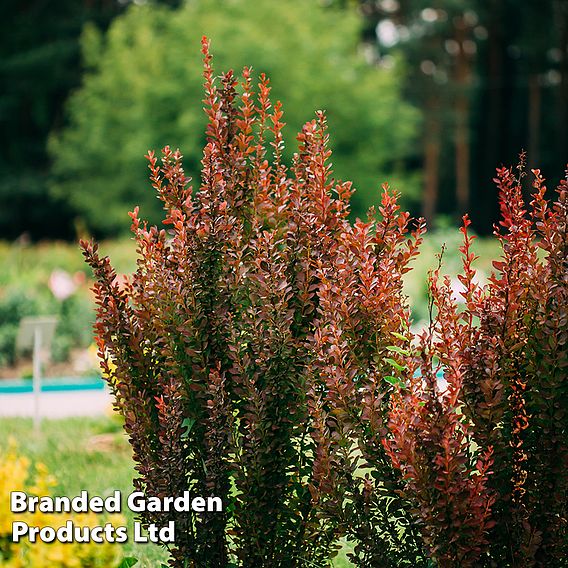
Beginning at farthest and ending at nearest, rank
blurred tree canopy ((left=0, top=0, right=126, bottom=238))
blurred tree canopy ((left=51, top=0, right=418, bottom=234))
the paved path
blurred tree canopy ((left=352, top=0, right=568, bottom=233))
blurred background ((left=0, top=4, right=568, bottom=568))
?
blurred tree canopy ((left=0, top=0, right=126, bottom=238)) < blurred tree canopy ((left=352, top=0, right=568, bottom=233)) < blurred tree canopy ((left=51, top=0, right=418, bottom=234)) < blurred background ((left=0, top=4, right=568, bottom=568)) < the paved path

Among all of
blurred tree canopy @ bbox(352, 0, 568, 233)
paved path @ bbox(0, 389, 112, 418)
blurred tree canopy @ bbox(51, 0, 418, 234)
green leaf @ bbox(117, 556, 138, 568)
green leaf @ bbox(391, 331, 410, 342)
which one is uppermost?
blurred tree canopy @ bbox(352, 0, 568, 233)

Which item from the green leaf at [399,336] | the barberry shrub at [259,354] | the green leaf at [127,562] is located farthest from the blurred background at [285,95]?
the green leaf at [127,562]

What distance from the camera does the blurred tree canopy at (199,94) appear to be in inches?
985

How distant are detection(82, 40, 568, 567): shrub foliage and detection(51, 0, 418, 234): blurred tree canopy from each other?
21.6m

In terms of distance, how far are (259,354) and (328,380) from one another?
30 centimetres

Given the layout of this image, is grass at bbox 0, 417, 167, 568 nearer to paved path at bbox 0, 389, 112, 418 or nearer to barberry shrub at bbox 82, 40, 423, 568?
paved path at bbox 0, 389, 112, 418

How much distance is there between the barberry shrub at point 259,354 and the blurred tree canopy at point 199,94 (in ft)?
70.7

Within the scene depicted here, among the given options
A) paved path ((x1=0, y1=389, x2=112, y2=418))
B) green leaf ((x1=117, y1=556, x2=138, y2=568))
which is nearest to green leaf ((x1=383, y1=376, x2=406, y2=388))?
green leaf ((x1=117, y1=556, x2=138, y2=568))

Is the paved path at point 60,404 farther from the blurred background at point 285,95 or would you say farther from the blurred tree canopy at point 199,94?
the blurred tree canopy at point 199,94

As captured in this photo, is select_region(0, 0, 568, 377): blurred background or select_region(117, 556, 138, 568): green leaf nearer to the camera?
select_region(117, 556, 138, 568): green leaf

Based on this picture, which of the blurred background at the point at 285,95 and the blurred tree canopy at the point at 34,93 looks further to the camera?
the blurred tree canopy at the point at 34,93

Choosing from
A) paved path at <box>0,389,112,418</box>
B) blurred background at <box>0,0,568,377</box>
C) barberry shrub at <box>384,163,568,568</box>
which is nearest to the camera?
barberry shrub at <box>384,163,568,568</box>

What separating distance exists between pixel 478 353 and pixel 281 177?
1046 mm

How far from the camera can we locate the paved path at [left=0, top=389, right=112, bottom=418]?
28.9ft
